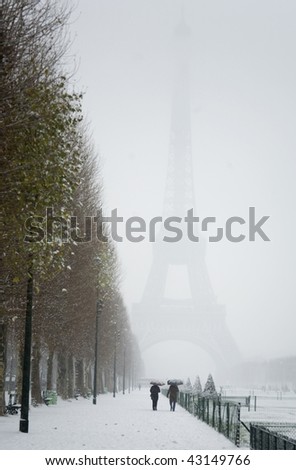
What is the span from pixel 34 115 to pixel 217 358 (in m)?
121

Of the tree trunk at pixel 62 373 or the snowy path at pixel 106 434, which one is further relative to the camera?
the tree trunk at pixel 62 373

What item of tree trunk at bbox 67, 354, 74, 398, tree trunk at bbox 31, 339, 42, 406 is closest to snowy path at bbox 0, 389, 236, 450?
tree trunk at bbox 31, 339, 42, 406

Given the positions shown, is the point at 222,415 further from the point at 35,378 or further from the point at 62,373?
the point at 62,373

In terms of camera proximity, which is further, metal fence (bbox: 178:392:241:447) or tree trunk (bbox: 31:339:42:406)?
tree trunk (bbox: 31:339:42:406)

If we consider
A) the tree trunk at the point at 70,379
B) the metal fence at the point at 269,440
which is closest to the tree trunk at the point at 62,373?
the tree trunk at the point at 70,379

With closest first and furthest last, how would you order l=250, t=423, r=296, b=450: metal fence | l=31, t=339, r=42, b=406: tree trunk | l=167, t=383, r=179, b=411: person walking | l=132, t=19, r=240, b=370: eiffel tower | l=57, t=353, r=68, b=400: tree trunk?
l=250, t=423, r=296, b=450: metal fence < l=31, t=339, r=42, b=406: tree trunk < l=167, t=383, r=179, b=411: person walking < l=57, t=353, r=68, b=400: tree trunk < l=132, t=19, r=240, b=370: eiffel tower

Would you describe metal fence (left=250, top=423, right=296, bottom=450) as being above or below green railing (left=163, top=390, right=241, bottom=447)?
above

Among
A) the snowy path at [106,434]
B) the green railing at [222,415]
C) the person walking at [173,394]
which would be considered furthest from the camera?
the person walking at [173,394]

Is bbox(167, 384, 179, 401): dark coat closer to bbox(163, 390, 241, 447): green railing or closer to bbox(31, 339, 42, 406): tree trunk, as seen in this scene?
bbox(163, 390, 241, 447): green railing

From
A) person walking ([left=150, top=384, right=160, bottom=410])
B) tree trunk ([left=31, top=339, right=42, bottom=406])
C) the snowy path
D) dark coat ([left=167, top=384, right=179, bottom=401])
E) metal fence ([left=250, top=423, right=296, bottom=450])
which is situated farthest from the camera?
dark coat ([left=167, top=384, right=179, bottom=401])

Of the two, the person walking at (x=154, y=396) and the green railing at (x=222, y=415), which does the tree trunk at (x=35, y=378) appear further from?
the green railing at (x=222, y=415)
